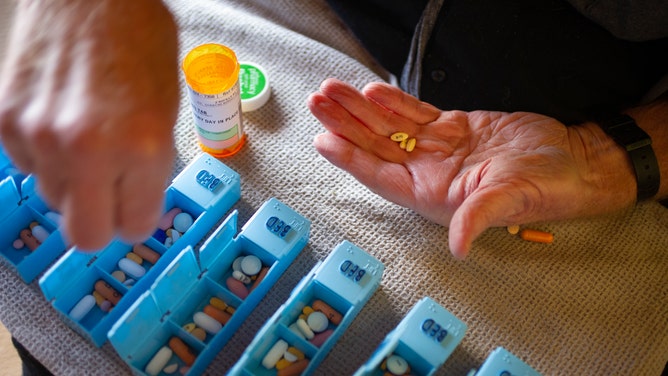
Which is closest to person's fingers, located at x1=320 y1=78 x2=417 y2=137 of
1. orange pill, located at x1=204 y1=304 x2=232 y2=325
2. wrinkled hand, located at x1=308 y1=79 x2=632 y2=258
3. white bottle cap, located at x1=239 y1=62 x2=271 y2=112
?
wrinkled hand, located at x1=308 y1=79 x2=632 y2=258

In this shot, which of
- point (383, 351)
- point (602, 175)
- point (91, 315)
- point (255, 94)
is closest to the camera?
point (383, 351)

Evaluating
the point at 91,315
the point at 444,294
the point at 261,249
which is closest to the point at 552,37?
the point at 444,294

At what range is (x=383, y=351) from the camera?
761 mm

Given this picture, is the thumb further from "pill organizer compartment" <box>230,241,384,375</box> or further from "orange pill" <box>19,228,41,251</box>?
"orange pill" <box>19,228,41,251</box>

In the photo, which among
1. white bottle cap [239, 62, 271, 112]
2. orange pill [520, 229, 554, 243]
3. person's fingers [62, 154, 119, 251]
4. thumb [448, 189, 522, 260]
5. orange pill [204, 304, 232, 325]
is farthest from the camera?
white bottle cap [239, 62, 271, 112]

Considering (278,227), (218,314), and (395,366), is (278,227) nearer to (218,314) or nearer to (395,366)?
(218,314)

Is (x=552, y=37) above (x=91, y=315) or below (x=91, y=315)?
above

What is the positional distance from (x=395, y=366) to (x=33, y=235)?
53cm

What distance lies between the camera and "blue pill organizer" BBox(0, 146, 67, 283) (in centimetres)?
88

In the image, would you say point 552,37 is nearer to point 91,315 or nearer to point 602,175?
point 602,175

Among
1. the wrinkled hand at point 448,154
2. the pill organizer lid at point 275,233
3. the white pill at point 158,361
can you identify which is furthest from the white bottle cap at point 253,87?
the white pill at point 158,361

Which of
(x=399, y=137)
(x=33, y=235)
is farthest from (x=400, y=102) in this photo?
(x=33, y=235)

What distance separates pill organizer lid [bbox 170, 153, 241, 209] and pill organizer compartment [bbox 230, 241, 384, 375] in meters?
0.18

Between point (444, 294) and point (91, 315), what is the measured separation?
1.58 feet
